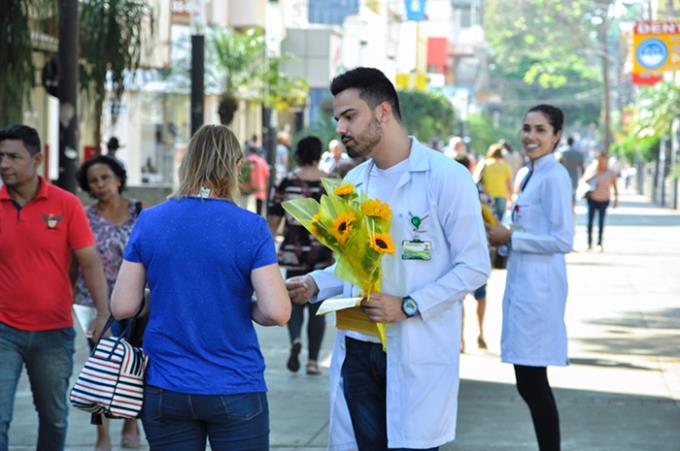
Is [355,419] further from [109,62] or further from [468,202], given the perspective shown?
[109,62]

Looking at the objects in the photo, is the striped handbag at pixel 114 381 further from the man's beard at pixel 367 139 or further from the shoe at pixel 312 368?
the shoe at pixel 312 368

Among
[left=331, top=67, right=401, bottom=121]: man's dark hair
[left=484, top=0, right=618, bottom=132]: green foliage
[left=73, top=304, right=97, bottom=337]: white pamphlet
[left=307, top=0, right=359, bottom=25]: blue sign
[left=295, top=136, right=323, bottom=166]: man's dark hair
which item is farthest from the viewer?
[left=484, top=0, right=618, bottom=132]: green foliage

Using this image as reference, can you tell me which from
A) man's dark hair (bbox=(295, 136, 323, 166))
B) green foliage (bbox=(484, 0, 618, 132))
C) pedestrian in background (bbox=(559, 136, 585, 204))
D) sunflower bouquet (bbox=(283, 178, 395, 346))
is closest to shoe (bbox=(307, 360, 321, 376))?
man's dark hair (bbox=(295, 136, 323, 166))

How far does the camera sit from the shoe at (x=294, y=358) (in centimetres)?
1118

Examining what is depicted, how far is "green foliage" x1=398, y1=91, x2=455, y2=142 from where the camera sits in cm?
5597

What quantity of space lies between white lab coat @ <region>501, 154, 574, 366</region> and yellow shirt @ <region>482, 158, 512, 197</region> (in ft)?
44.8

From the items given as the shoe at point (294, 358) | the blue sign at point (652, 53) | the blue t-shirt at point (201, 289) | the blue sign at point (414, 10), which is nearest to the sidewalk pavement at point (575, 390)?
the shoe at point (294, 358)

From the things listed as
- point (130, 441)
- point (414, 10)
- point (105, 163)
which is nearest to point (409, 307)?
point (105, 163)

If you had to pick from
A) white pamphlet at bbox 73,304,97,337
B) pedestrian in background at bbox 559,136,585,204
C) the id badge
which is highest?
the id badge

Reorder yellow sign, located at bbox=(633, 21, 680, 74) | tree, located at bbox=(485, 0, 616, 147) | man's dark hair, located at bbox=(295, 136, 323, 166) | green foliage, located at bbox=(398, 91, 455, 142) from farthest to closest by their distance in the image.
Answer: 1. tree, located at bbox=(485, 0, 616, 147)
2. green foliage, located at bbox=(398, 91, 455, 142)
3. yellow sign, located at bbox=(633, 21, 680, 74)
4. man's dark hair, located at bbox=(295, 136, 323, 166)

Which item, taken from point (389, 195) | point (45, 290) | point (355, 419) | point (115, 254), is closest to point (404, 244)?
point (389, 195)

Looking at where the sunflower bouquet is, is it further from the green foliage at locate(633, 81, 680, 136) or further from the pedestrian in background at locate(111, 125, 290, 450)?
the green foliage at locate(633, 81, 680, 136)

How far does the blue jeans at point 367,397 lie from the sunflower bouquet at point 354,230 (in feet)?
0.52

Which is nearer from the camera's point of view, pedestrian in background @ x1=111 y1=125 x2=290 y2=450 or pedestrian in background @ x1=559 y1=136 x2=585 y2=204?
pedestrian in background @ x1=111 y1=125 x2=290 y2=450
